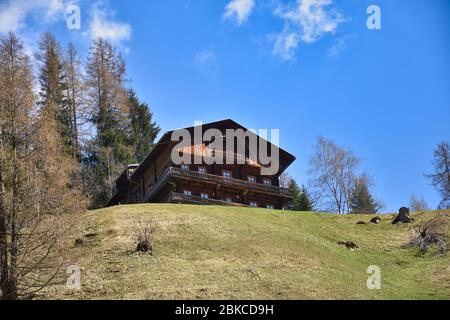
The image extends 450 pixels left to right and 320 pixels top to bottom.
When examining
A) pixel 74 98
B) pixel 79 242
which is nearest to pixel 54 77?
pixel 74 98

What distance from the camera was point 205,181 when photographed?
178ft

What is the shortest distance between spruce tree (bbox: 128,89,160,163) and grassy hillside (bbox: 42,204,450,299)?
28071mm

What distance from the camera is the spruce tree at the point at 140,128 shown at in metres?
71.4

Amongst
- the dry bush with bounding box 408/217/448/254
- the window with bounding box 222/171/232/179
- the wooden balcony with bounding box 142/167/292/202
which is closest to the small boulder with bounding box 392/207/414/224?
the dry bush with bounding box 408/217/448/254

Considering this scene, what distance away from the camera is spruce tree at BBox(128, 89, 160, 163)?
2813 inches

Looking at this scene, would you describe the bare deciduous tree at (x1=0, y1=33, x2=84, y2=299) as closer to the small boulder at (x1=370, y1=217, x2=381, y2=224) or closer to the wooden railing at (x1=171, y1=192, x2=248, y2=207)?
the wooden railing at (x1=171, y1=192, x2=248, y2=207)

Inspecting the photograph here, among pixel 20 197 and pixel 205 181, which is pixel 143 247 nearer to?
pixel 20 197

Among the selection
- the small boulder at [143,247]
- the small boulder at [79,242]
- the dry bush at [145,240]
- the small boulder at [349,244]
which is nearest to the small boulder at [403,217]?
the small boulder at [349,244]

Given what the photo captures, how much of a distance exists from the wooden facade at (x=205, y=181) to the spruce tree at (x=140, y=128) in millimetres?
9095

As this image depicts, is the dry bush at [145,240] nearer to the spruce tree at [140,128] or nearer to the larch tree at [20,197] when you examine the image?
the larch tree at [20,197]

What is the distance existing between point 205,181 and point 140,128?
73.1 ft

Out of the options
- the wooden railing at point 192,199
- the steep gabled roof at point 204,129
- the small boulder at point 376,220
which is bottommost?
the small boulder at point 376,220
